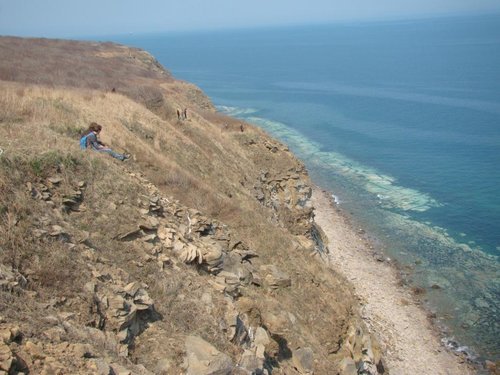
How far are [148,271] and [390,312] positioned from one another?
88.5 ft

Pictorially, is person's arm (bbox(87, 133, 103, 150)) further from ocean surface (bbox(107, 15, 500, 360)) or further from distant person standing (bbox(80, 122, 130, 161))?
ocean surface (bbox(107, 15, 500, 360))

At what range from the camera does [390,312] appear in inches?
1366

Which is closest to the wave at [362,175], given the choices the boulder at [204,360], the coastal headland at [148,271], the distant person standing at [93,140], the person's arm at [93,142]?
the coastal headland at [148,271]

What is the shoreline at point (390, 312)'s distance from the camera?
1164 inches

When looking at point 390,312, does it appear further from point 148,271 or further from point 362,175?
point 362,175

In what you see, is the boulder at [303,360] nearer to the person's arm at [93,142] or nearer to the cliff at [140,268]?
the cliff at [140,268]

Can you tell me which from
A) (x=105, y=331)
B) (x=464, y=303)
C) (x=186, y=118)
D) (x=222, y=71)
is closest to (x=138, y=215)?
(x=105, y=331)

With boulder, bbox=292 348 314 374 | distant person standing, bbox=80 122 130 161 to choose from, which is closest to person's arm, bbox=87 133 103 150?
distant person standing, bbox=80 122 130 161

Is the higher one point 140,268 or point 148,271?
point 140,268

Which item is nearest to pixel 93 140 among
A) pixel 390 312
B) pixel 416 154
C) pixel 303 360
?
pixel 303 360

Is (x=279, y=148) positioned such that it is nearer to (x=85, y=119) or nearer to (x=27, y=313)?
(x=85, y=119)

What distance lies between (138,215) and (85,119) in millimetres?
9756

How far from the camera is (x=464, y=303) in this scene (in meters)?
36.1

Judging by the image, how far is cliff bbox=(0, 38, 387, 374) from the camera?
9938 millimetres
